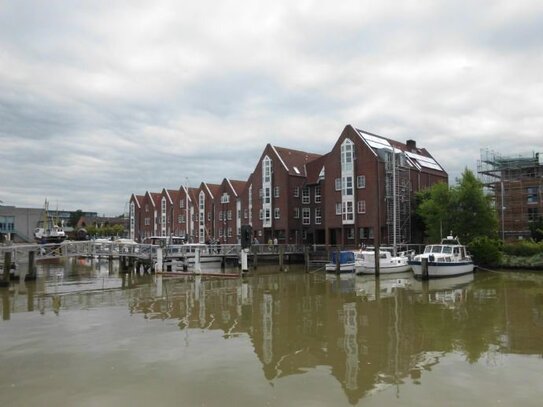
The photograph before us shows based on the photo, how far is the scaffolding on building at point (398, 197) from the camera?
4706 centimetres

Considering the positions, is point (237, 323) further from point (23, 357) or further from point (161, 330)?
point (23, 357)

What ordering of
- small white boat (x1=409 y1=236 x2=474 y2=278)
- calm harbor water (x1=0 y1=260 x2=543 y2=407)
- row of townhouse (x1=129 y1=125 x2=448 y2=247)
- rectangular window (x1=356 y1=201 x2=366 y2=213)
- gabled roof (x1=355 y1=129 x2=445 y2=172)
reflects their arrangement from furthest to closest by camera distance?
gabled roof (x1=355 y1=129 x2=445 y2=172), rectangular window (x1=356 y1=201 x2=366 y2=213), row of townhouse (x1=129 y1=125 x2=448 y2=247), small white boat (x1=409 y1=236 x2=474 y2=278), calm harbor water (x1=0 y1=260 x2=543 y2=407)

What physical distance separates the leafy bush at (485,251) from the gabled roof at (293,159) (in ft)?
71.2

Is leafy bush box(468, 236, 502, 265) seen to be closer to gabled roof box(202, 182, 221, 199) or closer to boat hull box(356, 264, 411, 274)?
boat hull box(356, 264, 411, 274)

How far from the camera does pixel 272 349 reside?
43.7ft

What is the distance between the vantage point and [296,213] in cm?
5644

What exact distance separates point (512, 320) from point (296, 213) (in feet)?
129

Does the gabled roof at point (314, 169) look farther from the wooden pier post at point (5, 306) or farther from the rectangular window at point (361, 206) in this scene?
the wooden pier post at point (5, 306)

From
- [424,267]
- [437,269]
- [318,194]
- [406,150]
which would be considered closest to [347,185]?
[318,194]

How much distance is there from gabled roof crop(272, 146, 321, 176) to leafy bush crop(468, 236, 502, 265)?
855 inches

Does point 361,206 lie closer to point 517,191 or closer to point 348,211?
point 348,211

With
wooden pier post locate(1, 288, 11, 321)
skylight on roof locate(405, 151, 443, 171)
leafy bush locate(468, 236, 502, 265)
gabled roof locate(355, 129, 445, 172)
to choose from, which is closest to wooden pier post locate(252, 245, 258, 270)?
gabled roof locate(355, 129, 445, 172)

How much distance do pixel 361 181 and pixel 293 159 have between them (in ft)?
42.6

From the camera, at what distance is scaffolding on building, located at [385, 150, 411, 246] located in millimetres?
47059
